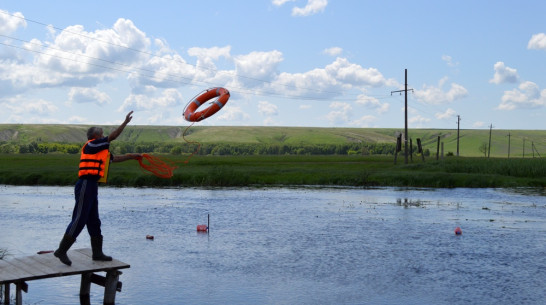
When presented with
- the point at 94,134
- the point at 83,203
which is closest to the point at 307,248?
the point at 83,203

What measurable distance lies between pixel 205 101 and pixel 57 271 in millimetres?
12835

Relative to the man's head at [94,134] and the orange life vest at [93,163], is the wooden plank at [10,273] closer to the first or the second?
the orange life vest at [93,163]

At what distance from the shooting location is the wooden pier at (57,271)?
39.2 feet

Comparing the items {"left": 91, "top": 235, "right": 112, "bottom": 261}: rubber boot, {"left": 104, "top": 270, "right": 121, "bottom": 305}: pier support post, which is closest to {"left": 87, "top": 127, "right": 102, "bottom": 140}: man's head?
{"left": 91, "top": 235, "right": 112, "bottom": 261}: rubber boot

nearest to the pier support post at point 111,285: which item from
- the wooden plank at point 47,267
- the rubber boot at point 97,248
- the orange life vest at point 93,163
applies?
the wooden plank at point 47,267

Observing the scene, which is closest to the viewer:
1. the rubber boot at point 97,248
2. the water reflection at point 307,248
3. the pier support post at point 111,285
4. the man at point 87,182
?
the man at point 87,182

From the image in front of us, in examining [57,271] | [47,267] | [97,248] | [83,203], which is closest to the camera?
[57,271]

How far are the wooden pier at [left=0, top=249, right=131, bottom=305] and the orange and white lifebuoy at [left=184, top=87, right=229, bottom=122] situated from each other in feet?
27.1

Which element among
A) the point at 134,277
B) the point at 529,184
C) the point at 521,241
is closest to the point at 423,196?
the point at 529,184

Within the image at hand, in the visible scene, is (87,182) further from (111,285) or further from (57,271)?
(111,285)

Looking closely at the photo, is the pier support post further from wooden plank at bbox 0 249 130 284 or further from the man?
the man

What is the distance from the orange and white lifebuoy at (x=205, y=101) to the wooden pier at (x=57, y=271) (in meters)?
8.25

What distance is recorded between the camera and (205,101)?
24.2 metres

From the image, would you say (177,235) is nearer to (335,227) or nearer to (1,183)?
(335,227)
